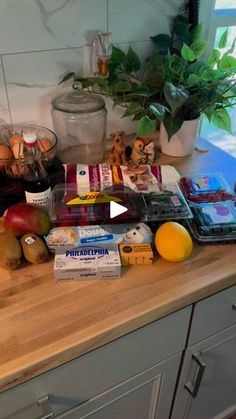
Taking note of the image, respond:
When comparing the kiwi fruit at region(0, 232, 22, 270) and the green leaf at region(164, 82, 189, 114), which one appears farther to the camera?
the green leaf at region(164, 82, 189, 114)

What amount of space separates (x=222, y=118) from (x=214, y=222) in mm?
341

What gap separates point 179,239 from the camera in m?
0.71

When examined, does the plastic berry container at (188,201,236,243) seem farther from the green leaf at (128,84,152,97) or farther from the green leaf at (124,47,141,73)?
the green leaf at (124,47,141,73)

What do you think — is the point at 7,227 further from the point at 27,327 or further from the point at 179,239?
the point at 179,239

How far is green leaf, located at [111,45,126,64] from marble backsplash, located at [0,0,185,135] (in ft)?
0.28

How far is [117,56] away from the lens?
0.98 meters

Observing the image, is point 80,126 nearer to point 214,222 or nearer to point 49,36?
point 49,36

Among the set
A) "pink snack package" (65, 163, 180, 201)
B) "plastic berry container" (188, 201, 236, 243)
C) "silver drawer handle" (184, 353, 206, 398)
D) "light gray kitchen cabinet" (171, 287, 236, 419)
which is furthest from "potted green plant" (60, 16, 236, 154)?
"silver drawer handle" (184, 353, 206, 398)

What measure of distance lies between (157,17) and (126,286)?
2.77ft

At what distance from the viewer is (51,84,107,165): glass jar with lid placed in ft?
3.23

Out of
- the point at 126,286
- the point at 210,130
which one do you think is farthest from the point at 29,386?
the point at 210,130

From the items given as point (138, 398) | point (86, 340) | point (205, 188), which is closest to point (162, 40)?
point (205, 188)

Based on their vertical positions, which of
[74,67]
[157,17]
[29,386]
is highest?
[157,17]
